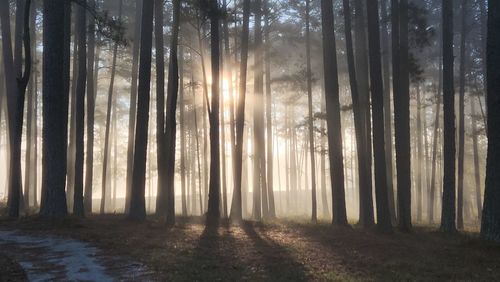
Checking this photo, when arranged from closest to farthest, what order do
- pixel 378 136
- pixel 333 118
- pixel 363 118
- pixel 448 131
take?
pixel 378 136 → pixel 448 131 → pixel 333 118 → pixel 363 118

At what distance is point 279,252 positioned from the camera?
1113cm

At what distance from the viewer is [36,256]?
366 inches

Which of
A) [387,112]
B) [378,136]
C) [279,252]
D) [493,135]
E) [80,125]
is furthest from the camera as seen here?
[387,112]

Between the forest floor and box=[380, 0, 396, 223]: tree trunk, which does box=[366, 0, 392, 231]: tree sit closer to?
the forest floor

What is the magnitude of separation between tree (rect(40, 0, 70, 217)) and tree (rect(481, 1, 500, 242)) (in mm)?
11748

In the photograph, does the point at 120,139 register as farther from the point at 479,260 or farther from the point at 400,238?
the point at 479,260

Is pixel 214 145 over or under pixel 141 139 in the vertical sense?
under

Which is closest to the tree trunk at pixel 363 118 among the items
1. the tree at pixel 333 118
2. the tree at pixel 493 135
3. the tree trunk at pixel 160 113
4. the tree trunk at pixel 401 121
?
the tree at pixel 333 118

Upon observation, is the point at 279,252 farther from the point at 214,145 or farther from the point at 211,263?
the point at 214,145

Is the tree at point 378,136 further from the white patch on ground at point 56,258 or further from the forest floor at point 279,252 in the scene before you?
the white patch on ground at point 56,258

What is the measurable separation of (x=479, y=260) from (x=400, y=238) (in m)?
4.61

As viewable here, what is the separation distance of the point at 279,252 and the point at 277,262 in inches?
55.5

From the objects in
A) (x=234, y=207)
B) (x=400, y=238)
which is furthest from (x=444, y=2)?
(x=234, y=207)

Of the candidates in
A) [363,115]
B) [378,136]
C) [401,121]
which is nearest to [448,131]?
[401,121]
